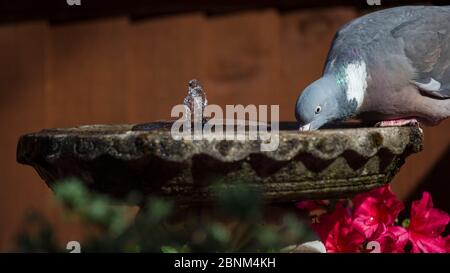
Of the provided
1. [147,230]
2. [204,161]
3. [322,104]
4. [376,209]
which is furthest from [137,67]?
[147,230]

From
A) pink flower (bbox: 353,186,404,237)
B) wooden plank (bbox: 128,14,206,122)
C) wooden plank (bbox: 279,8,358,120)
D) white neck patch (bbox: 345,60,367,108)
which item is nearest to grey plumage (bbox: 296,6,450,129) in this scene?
white neck patch (bbox: 345,60,367,108)

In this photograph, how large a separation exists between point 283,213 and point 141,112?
139 centimetres

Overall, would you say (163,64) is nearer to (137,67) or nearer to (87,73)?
(137,67)

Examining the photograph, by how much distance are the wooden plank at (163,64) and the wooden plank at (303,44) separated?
0.36 m

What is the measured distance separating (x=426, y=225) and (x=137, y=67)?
1.53 meters

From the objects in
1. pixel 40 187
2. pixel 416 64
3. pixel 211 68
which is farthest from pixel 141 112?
pixel 416 64

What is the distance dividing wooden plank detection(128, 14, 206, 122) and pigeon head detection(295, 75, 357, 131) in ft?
3.37

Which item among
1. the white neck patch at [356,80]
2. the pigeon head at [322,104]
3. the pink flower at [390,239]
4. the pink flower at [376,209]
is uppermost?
the white neck patch at [356,80]

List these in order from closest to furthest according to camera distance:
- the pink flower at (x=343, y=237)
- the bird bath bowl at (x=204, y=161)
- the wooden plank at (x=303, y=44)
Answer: the bird bath bowl at (x=204, y=161), the pink flower at (x=343, y=237), the wooden plank at (x=303, y=44)

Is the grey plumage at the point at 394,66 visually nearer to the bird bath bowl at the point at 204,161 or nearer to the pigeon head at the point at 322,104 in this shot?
the pigeon head at the point at 322,104

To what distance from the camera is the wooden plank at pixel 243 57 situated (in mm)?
3010

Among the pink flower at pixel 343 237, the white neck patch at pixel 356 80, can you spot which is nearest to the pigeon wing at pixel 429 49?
the white neck patch at pixel 356 80

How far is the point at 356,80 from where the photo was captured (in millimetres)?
2123
